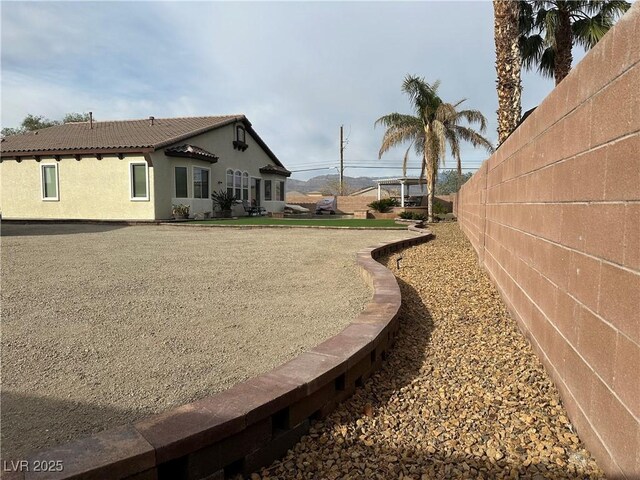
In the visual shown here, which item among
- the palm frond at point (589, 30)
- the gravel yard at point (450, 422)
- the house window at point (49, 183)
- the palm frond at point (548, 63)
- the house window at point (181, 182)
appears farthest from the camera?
the house window at point (49, 183)

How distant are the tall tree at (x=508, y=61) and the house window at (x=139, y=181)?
1451 centimetres

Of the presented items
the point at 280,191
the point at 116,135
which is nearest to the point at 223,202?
the point at 116,135

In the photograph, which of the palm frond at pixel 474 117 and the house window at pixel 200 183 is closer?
the house window at pixel 200 183

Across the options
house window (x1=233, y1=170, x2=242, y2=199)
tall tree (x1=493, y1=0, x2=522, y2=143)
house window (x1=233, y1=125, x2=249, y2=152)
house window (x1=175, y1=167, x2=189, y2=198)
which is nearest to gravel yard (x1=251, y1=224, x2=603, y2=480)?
tall tree (x1=493, y1=0, x2=522, y2=143)

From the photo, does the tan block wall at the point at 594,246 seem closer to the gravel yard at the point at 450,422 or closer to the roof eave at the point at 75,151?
the gravel yard at the point at 450,422

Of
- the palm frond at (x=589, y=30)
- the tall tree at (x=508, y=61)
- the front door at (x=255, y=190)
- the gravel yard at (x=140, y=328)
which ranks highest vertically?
the palm frond at (x=589, y=30)

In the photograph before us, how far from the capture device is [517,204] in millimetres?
4336

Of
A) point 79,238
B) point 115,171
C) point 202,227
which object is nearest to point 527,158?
point 79,238

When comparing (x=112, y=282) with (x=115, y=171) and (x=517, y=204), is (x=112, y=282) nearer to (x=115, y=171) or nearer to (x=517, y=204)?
(x=517, y=204)

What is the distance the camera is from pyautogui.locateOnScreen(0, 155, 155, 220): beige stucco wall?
62.2 feet

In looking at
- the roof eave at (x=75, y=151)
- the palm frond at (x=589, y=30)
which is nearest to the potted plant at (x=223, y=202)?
the roof eave at (x=75, y=151)

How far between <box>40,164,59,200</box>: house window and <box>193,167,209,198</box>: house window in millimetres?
6483

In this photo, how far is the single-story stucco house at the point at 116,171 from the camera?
18781 mm

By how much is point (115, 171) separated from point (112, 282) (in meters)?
15.4
